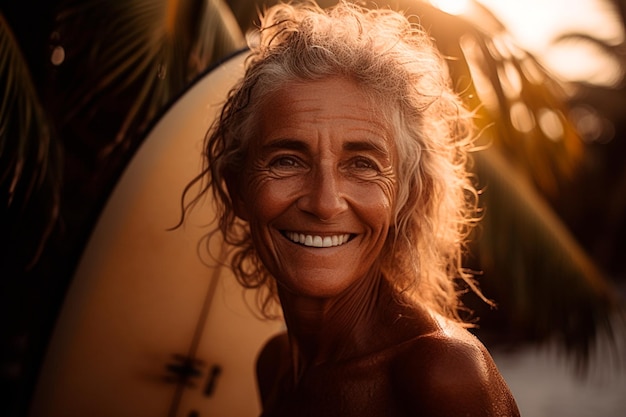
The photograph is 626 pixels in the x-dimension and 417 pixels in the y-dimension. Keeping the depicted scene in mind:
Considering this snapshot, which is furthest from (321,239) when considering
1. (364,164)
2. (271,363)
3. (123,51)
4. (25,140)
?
(123,51)

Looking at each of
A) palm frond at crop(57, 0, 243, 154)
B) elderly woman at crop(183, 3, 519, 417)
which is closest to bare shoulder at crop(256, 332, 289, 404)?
elderly woman at crop(183, 3, 519, 417)

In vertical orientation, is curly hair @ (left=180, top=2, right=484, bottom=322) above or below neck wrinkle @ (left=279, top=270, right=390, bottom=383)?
above

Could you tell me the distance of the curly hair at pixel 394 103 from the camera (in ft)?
5.39

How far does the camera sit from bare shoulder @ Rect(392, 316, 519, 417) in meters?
1.40

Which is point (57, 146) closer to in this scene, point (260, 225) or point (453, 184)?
point (260, 225)

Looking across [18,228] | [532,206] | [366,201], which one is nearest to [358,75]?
[366,201]

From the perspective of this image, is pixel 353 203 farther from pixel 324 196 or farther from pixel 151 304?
pixel 151 304

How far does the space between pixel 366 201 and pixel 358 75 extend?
0.33 m

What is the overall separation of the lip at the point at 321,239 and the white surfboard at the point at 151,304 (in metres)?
1.09

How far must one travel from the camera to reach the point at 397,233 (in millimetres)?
1812

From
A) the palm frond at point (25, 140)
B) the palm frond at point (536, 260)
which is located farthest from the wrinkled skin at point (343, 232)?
the palm frond at point (536, 260)

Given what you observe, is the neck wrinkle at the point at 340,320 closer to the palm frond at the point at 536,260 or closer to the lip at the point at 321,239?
the lip at the point at 321,239

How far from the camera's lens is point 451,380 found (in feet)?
4.63

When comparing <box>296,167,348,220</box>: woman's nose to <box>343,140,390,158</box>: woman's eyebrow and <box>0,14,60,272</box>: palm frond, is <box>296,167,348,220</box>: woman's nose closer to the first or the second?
<box>343,140,390,158</box>: woman's eyebrow
